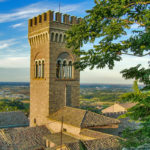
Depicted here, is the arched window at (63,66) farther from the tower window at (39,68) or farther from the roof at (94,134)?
the roof at (94,134)

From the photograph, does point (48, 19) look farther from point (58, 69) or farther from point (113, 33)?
point (113, 33)

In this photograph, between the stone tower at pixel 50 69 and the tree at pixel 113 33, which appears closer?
the tree at pixel 113 33

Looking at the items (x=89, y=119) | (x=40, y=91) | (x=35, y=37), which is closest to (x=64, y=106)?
(x=40, y=91)

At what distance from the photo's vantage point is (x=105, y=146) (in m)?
13.1

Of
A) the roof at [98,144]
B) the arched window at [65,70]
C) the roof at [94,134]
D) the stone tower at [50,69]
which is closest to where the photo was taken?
the roof at [98,144]

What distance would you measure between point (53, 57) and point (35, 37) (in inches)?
137

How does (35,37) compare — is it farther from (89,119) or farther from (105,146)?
(105,146)

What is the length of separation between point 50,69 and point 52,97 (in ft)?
8.74

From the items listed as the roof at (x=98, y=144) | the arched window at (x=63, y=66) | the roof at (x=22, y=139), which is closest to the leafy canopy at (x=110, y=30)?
the roof at (x=98, y=144)

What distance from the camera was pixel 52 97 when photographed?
20.5 metres

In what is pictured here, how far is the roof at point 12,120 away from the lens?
3170 centimetres

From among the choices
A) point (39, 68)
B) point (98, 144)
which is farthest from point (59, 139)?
point (39, 68)

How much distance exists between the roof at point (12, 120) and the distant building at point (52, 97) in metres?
10.7

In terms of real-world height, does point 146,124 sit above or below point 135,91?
below
